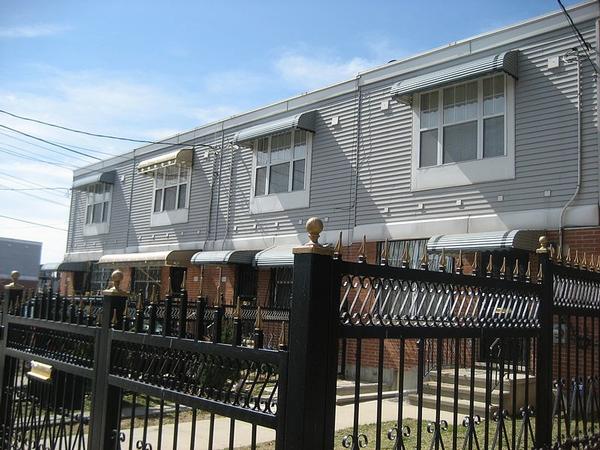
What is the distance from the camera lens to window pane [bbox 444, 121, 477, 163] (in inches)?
446

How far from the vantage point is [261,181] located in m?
15.9

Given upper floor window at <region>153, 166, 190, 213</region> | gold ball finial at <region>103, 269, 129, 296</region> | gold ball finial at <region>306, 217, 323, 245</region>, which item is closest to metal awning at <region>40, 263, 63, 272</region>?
upper floor window at <region>153, 166, 190, 213</region>

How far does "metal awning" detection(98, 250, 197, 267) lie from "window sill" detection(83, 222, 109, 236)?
277 centimetres

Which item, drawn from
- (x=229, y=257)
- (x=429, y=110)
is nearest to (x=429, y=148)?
(x=429, y=110)

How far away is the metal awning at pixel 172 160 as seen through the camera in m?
18.0

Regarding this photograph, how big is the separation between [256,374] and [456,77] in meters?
9.65

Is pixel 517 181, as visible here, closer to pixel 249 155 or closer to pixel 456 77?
pixel 456 77

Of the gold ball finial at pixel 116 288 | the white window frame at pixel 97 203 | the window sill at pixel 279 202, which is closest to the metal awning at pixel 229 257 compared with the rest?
the window sill at pixel 279 202

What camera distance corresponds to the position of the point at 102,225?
22.7 metres

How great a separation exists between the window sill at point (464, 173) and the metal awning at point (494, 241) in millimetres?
1209

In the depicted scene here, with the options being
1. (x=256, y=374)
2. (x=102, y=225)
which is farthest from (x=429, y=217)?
(x=102, y=225)

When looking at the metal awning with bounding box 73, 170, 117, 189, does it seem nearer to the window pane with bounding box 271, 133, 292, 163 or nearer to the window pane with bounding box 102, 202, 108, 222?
the window pane with bounding box 102, 202, 108, 222

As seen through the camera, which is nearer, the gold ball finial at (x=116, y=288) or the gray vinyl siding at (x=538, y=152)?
the gold ball finial at (x=116, y=288)

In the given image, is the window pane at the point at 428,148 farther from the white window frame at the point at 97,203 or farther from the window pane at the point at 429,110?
the white window frame at the point at 97,203
